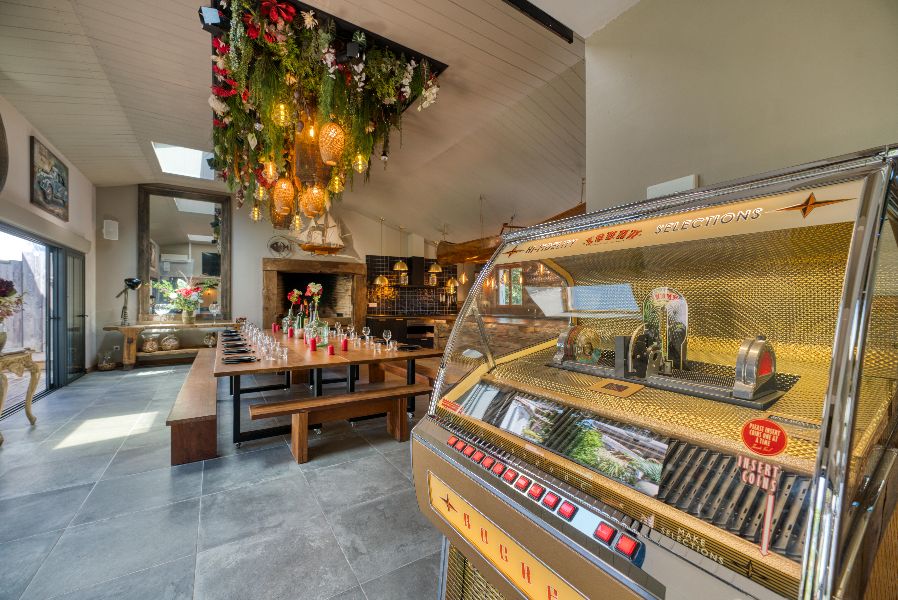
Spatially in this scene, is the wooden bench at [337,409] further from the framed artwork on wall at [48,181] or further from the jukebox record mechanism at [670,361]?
the framed artwork on wall at [48,181]

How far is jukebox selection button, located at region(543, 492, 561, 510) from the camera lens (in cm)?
91

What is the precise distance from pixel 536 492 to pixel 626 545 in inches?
9.7

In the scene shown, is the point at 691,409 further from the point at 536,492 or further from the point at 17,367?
the point at 17,367

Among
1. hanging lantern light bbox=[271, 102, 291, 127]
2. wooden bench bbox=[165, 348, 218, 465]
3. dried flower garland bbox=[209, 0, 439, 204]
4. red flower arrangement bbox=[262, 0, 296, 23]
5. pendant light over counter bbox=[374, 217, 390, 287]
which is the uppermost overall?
red flower arrangement bbox=[262, 0, 296, 23]

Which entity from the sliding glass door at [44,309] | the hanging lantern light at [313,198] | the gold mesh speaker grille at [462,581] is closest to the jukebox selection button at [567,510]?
the gold mesh speaker grille at [462,581]

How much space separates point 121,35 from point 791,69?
5063 millimetres

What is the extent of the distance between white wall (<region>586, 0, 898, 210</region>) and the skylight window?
277 inches

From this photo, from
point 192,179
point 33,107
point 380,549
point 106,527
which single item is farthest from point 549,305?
point 192,179

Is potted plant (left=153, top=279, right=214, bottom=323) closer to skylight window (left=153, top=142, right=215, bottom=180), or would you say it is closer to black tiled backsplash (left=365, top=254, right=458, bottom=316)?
skylight window (left=153, top=142, right=215, bottom=180)

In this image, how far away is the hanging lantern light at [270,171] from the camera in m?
4.57

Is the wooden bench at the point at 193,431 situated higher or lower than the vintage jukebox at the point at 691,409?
lower

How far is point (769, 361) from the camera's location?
3.33 ft

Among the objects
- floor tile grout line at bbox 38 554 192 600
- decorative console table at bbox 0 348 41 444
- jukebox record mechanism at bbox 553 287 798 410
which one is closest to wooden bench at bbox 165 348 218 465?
floor tile grout line at bbox 38 554 192 600

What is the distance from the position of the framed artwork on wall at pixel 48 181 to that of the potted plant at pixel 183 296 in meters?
2.35
